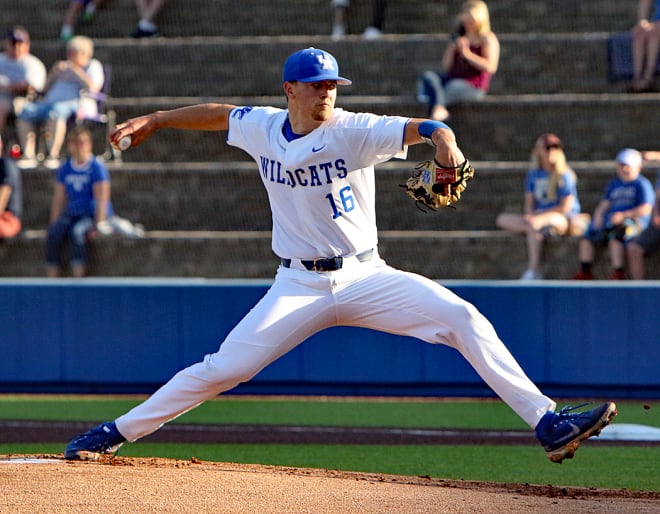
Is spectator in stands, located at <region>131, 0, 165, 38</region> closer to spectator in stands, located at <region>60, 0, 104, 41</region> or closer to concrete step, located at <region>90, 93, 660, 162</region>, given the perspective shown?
spectator in stands, located at <region>60, 0, 104, 41</region>

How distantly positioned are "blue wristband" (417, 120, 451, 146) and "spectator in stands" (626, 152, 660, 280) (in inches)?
304

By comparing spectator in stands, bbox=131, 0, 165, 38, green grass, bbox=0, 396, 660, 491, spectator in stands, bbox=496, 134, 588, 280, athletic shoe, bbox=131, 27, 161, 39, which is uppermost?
spectator in stands, bbox=131, 0, 165, 38

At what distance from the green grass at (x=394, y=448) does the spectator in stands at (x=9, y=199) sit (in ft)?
10.6

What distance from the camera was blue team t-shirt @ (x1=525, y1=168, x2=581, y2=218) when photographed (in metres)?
14.0

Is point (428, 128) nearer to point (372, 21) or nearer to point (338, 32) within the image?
point (338, 32)

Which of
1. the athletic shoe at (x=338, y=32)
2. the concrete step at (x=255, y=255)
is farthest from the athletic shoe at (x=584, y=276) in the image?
→ the athletic shoe at (x=338, y=32)

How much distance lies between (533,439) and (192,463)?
133 inches

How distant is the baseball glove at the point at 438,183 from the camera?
6215 millimetres

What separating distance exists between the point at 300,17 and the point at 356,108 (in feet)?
9.20

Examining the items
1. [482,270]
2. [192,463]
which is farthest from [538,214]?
[192,463]

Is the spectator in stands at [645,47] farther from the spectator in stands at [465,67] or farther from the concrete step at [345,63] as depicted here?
the spectator in stands at [465,67]

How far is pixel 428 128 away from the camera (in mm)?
6289

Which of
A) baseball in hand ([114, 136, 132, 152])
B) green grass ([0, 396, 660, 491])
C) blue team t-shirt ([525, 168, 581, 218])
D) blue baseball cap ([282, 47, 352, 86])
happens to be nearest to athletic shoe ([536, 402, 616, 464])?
green grass ([0, 396, 660, 491])

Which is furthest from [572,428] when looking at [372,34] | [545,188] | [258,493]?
[372,34]
